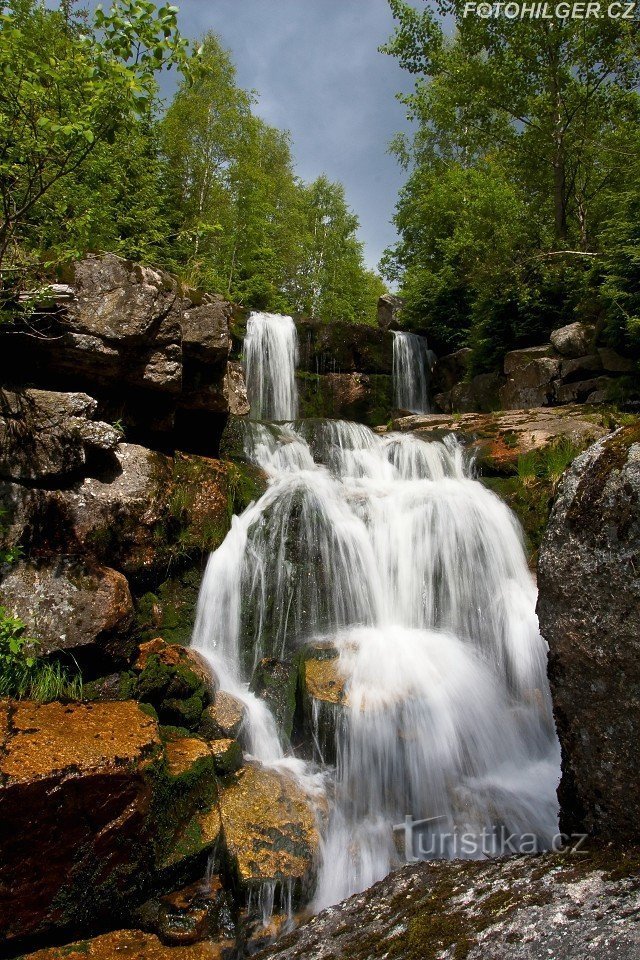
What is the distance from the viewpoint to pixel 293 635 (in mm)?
6129

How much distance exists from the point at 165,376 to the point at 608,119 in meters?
16.8

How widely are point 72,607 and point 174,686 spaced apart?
1187mm

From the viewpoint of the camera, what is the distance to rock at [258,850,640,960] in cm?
148

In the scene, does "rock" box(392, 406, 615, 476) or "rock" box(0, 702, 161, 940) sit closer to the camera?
"rock" box(0, 702, 161, 940)

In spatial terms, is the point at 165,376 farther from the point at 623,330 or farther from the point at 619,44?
the point at 619,44

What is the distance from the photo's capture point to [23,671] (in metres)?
4.31

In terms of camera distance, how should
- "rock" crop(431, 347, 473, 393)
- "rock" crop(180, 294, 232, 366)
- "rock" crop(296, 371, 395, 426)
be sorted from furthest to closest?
"rock" crop(431, 347, 473, 393) → "rock" crop(296, 371, 395, 426) → "rock" crop(180, 294, 232, 366)

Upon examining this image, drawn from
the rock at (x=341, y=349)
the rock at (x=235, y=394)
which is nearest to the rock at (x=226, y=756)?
the rock at (x=235, y=394)

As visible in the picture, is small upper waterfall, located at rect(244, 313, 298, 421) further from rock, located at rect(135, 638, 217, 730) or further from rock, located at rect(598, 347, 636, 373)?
rock, located at rect(135, 638, 217, 730)

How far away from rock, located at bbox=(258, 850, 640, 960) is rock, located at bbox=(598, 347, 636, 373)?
35.4ft

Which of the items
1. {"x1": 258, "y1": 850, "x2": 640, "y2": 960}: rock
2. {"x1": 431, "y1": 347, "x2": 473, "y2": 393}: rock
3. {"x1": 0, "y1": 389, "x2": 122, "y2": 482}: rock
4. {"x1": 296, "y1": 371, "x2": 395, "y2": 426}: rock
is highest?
{"x1": 431, "y1": 347, "x2": 473, "y2": 393}: rock

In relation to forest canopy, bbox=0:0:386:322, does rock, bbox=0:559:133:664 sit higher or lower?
lower

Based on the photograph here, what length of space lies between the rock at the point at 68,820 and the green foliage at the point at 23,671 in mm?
382

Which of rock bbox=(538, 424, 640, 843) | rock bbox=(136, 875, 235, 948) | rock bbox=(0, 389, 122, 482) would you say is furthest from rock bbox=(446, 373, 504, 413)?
rock bbox=(136, 875, 235, 948)
